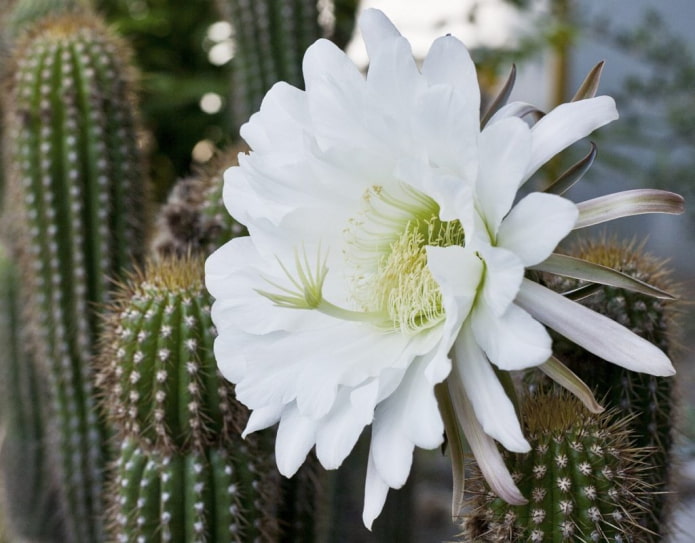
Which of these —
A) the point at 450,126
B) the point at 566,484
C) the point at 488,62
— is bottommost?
the point at 566,484

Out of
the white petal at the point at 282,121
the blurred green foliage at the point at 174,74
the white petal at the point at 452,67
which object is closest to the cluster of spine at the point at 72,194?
the white petal at the point at 282,121

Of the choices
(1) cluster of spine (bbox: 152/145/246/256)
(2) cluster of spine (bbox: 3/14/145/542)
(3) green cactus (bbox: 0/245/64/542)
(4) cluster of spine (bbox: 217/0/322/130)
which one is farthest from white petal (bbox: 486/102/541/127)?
(3) green cactus (bbox: 0/245/64/542)

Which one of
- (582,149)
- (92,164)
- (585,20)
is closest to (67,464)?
(92,164)

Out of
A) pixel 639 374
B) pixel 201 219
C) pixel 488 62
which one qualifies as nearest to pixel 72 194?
pixel 201 219

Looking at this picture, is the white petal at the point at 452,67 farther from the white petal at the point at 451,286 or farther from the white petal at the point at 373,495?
the white petal at the point at 373,495

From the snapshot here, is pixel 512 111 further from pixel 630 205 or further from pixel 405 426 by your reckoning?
pixel 405 426
